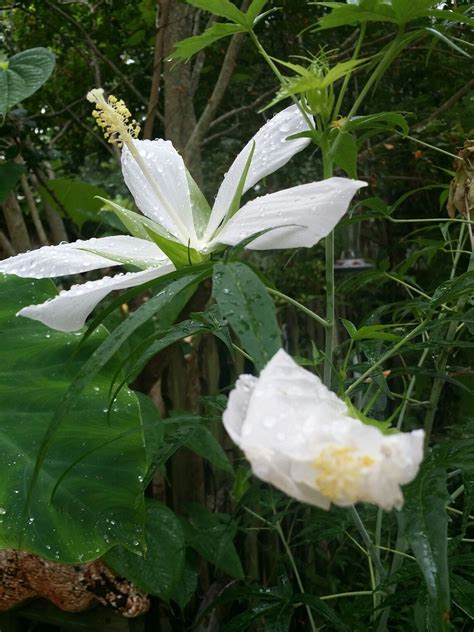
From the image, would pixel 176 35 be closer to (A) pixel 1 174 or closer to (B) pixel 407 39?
(A) pixel 1 174

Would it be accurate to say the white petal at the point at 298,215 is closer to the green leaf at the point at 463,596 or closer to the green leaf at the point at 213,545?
the green leaf at the point at 463,596

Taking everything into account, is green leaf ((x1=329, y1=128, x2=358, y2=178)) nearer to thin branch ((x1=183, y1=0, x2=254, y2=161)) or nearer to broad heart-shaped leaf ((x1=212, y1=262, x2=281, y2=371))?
broad heart-shaped leaf ((x1=212, y1=262, x2=281, y2=371))

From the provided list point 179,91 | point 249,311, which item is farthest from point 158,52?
point 249,311

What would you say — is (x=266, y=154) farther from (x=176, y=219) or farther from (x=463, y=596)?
(x=463, y=596)

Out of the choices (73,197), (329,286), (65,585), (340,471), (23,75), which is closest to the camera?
(340,471)

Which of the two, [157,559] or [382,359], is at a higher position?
[382,359]

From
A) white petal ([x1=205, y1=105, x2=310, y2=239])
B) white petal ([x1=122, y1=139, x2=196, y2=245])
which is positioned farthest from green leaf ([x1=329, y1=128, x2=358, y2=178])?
white petal ([x1=122, y1=139, x2=196, y2=245])
